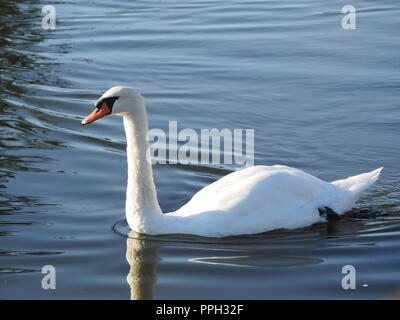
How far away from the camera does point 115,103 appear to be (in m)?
7.79

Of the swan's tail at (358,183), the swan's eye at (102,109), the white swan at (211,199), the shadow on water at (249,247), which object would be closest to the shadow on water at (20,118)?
the shadow on water at (249,247)

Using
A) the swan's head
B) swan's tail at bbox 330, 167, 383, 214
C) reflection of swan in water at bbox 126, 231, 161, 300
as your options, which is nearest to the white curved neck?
reflection of swan in water at bbox 126, 231, 161, 300

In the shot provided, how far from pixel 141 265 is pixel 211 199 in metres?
0.95

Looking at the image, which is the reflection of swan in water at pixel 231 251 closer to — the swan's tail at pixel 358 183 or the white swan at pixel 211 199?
the white swan at pixel 211 199

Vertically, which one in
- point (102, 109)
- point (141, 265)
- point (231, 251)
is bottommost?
point (141, 265)

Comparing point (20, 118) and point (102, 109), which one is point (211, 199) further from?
point (20, 118)

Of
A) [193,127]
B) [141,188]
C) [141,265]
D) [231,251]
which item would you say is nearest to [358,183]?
[231,251]

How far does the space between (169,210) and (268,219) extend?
138 centimetres

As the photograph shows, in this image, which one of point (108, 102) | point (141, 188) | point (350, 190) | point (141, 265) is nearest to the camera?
point (141, 265)

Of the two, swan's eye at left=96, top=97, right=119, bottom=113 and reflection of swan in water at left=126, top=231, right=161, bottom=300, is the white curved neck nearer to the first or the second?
reflection of swan in water at left=126, top=231, right=161, bottom=300

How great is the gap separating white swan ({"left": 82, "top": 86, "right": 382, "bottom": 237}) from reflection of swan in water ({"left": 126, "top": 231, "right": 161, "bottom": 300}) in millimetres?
146

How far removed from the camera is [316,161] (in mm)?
10680

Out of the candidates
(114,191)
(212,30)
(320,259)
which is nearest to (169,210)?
(114,191)

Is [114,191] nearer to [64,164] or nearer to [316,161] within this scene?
[64,164]
